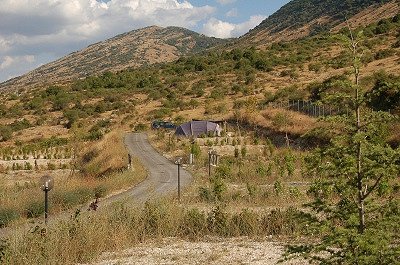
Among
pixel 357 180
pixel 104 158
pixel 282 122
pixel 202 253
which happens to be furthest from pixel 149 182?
pixel 357 180

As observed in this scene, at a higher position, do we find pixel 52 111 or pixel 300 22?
pixel 300 22

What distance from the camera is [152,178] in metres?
21.1

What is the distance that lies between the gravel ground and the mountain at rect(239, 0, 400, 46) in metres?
74.5

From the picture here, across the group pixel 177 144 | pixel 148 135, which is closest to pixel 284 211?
pixel 177 144

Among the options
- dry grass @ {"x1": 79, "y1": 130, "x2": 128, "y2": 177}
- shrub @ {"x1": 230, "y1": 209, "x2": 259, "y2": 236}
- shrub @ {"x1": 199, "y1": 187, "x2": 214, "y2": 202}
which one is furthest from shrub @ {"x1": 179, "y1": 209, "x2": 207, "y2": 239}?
dry grass @ {"x1": 79, "y1": 130, "x2": 128, "y2": 177}

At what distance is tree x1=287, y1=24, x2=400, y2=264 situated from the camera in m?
4.34

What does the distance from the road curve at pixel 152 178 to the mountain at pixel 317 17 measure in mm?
57889

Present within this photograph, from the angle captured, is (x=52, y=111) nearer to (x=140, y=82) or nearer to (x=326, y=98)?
(x=140, y=82)

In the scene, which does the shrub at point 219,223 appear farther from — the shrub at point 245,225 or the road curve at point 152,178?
the road curve at point 152,178

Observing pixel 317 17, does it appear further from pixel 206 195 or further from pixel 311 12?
pixel 206 195

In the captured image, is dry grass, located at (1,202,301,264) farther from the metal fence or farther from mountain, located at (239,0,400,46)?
mountain, located at (239,0,400,46)

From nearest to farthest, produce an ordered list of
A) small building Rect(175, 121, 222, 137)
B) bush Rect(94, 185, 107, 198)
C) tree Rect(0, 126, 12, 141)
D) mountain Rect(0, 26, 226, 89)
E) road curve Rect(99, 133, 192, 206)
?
road curve Rect(99, 133, 192, 206), bush Rect(94, 185, 107, 198), small building Rect(175, 121, 222, 137), tree Rect(0, 126, 12, 141), mountain Rect(0, 26, 226, 89)

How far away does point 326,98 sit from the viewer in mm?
4633

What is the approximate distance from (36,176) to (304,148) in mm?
14366
